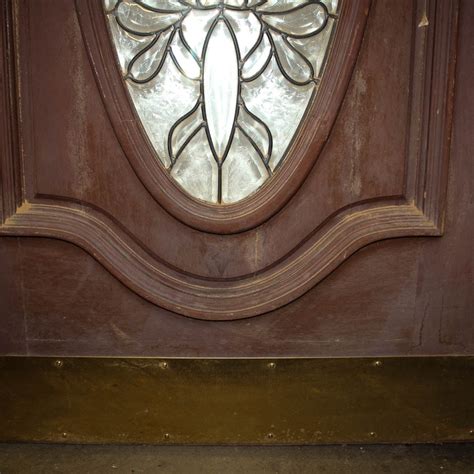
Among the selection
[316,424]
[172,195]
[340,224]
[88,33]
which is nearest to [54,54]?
[88,33]

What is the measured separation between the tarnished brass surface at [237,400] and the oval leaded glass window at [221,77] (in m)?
0.33

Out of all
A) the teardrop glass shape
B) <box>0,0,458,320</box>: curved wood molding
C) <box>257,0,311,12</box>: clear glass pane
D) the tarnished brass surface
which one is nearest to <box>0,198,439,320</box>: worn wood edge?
<box>0,0,458,320</box>: curved wood molding

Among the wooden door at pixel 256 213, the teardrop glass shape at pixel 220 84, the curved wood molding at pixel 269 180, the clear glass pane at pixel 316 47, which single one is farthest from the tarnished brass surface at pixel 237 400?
the clear glass pane at pixel 316 47

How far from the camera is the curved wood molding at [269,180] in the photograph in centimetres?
93

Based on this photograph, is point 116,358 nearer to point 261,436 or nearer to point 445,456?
point 261,436

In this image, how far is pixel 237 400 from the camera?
104 cm

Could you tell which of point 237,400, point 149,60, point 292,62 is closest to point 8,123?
point 149,60

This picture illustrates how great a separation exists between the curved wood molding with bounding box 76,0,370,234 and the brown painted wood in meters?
0.02

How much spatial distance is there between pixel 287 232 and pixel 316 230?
5 centimetres

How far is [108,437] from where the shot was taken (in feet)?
3.46

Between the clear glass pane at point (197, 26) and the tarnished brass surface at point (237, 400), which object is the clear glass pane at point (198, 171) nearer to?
the clear glass pane at point (197, 26)

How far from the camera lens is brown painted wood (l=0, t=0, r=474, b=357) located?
945 millimetres

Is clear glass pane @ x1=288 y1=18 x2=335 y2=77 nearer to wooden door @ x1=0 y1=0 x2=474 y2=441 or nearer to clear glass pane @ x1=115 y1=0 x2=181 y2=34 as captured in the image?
wooden door @ x1=0 y1=0 x2=474 y2=441

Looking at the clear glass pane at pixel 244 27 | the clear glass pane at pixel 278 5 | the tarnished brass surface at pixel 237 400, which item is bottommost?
the tarnished brass surface at pixel 237 400
